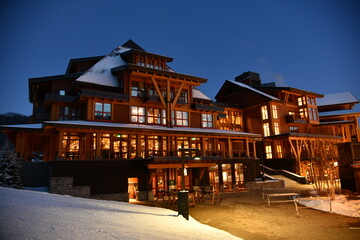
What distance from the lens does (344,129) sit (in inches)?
1794

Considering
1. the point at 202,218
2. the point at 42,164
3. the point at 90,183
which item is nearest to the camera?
the point at 202,218

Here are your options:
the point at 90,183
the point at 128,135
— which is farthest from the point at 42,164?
the point at 128,135

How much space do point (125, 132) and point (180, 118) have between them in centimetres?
858

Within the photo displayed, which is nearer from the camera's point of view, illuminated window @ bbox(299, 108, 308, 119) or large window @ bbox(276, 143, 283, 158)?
large window @ bbox(276, 143, 283, 158)

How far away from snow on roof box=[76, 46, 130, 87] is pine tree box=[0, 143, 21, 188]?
9468mm

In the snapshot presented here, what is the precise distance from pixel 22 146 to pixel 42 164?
3.06 meters

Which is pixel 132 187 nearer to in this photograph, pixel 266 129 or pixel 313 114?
pixel 266 129

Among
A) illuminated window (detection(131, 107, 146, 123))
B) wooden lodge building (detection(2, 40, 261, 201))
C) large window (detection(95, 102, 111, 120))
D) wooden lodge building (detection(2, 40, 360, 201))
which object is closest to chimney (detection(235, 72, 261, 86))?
wooden lodge building (detection(2, 40, 360, 201))

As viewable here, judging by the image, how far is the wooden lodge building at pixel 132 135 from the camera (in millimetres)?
19906

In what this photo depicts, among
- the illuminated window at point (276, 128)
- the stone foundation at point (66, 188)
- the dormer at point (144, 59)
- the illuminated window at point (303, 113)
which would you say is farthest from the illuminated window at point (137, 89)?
the illuminated window at point (303, 113)

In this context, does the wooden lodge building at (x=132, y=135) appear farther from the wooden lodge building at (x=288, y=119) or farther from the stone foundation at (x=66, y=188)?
the wooden lodge building at (x=288, y=119)

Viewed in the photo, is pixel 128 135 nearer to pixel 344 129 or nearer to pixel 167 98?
pixel 167 98

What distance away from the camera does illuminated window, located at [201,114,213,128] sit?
3047 centimetres

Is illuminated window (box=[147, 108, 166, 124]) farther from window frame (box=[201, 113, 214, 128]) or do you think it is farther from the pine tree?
the pine tree
